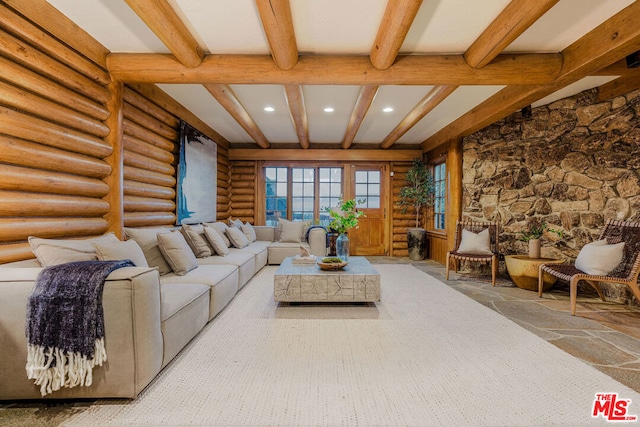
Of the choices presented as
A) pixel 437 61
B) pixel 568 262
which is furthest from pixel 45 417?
pixel 568 262

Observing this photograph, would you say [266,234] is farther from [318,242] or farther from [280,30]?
[280,30]

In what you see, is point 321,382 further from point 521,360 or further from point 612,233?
point 612,233

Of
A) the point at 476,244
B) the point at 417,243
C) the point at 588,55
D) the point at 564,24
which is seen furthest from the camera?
the point at 417,243

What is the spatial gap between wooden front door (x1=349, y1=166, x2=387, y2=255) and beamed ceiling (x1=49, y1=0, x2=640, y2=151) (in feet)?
10.3

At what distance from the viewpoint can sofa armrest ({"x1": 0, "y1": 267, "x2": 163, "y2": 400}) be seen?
66.1 inches

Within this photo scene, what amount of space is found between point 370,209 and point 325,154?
172cm

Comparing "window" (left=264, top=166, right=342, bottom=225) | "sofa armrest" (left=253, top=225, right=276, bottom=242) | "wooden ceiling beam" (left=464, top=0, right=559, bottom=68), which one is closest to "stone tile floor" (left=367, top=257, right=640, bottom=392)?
"wooden ceiling beam" (left=464, top=0, right=559, bottom=68)

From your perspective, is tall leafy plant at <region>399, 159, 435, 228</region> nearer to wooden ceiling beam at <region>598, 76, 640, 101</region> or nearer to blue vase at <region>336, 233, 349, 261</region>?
wooden ceiling beam at <region>598, 76, 640, 101</region>

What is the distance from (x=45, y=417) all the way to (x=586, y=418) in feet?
9.08

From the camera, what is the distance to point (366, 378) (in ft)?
6.56

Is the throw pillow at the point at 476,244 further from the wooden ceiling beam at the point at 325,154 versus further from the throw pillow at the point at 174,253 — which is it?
the throw pillow at the point at 174,253

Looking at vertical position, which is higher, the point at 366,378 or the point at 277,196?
the point at 277,196

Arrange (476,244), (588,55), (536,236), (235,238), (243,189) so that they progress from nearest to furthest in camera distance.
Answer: (588,55) → (536,236) → (476,244) → (235,238) → (243,189)

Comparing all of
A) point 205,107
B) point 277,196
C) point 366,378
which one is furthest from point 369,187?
point 366,378
